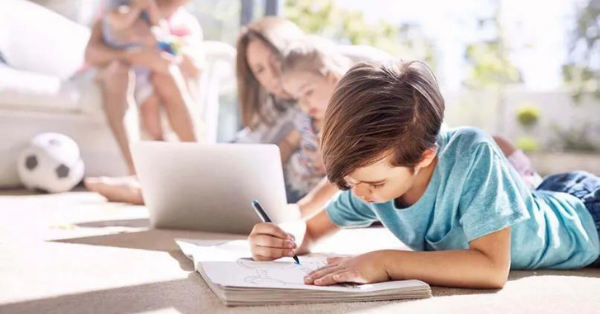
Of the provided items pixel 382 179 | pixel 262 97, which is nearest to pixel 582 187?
pixel 382 179

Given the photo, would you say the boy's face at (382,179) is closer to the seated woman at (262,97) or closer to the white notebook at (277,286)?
the white notebook at (277,286)

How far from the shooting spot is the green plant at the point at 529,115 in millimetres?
4828

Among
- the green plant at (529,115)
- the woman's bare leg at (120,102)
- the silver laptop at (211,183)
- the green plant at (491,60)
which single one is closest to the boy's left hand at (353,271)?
the silver laptop at (211,183)

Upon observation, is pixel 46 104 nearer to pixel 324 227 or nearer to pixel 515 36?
pixel 324 227

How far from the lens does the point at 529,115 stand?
483cm

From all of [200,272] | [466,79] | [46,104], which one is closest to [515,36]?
[466,79]

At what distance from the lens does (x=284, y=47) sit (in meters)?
2.10

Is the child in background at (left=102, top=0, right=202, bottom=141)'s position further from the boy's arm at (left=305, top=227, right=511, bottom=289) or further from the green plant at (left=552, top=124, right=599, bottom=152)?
the green plant at (left=552, top=124, right=599, bottom=152)

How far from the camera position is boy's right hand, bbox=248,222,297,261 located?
103 cm

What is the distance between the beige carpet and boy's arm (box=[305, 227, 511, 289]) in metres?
0.03

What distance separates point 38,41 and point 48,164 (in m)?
0.90

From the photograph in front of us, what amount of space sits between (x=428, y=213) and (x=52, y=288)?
59 centimetres

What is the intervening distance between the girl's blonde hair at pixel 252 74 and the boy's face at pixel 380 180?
4.07 ft

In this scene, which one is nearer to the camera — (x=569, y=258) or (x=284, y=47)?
(x=569, y=258)
